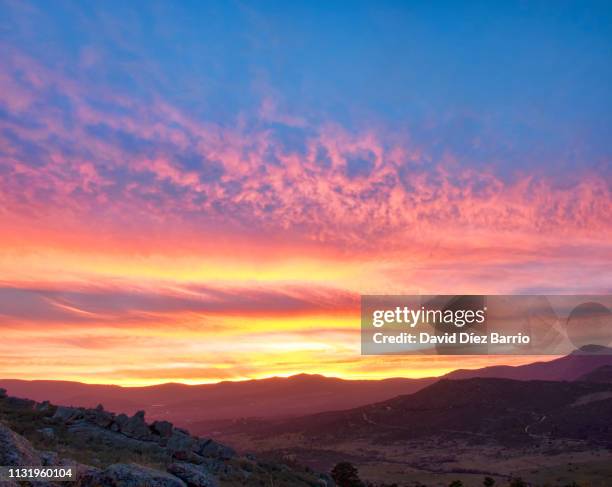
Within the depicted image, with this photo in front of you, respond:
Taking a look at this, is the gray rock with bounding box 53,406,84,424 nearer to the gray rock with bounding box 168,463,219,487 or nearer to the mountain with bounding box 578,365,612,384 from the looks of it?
the gray rock with bounding box 168,463,219,487

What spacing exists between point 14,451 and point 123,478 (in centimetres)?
213

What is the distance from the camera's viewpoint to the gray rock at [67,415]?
Answer: 28.9 metres

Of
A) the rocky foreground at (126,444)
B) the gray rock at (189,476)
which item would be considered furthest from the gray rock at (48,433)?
the gray rock at (189,476)

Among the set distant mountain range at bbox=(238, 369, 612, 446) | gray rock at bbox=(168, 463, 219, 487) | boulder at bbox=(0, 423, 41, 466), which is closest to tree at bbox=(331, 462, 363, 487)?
gray rock at bbox=(168, 463, 219, 487)

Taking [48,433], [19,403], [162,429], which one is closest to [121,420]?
[162,429]

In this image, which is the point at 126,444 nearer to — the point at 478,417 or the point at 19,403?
the point at 19,403

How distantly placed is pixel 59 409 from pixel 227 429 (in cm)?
9067

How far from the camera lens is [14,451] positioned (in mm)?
9656

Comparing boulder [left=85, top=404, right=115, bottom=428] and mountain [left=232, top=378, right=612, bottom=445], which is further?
mountain [left=232, top=378, right=612, bottom=445]

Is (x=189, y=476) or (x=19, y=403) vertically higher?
(x=19, y=403)

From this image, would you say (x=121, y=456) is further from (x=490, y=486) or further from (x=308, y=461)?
(x=308, y=461)

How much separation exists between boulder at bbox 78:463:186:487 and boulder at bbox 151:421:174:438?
2140 cm

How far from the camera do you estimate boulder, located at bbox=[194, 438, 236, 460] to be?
93.5 feet

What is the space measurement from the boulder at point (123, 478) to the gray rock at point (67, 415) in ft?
68.9
